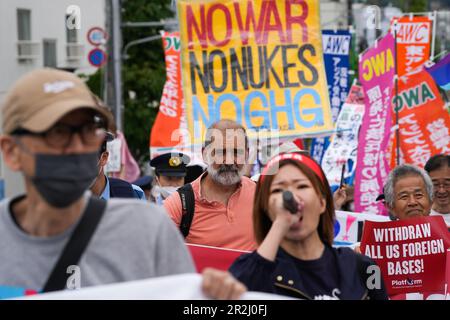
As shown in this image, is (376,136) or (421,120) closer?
(421,120)

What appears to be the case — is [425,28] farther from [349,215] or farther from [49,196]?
[49,196]

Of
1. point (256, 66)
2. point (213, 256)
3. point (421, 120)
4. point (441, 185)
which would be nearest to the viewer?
point (213, 256)

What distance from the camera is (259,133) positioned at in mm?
8773

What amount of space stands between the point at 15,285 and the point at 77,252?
0.22m

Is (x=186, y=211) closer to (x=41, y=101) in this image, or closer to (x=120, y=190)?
(x=120, y=190)

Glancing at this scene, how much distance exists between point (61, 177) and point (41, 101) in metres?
0.22

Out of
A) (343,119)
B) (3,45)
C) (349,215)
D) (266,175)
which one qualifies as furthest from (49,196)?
(3,45)

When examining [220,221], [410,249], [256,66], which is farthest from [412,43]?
[220,221]

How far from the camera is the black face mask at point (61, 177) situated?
294 centimetres

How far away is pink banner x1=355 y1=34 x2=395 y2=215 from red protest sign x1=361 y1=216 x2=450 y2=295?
4632mm

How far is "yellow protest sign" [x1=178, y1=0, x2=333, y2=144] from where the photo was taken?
8.61m

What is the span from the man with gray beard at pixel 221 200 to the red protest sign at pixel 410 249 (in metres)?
0.73

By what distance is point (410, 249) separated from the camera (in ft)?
19.7

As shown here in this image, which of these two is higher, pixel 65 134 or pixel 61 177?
pixel 65 134
